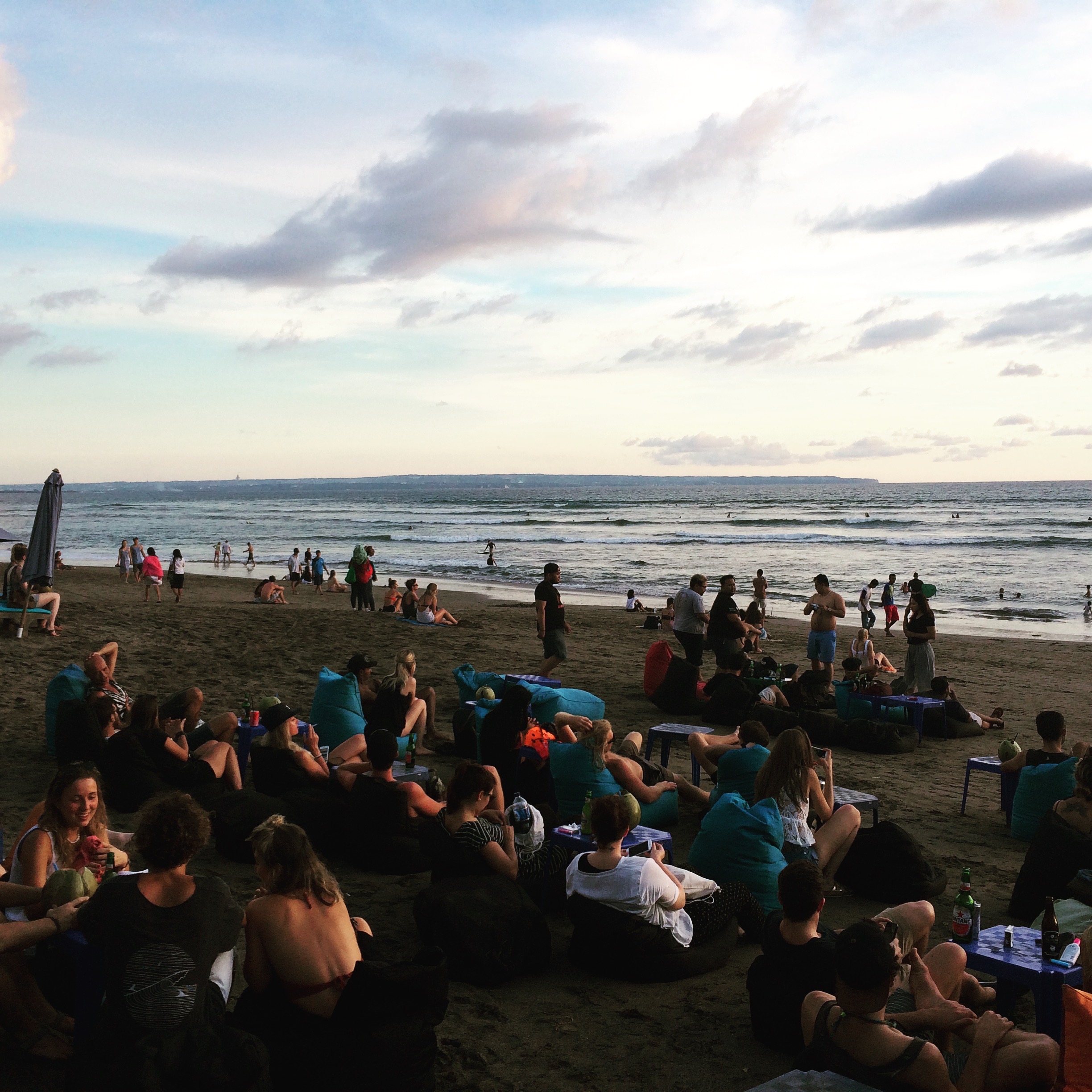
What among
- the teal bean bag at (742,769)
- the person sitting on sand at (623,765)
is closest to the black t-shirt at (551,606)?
the person sitting on sand at (623,765)

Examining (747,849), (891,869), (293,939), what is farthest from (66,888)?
(891,869)

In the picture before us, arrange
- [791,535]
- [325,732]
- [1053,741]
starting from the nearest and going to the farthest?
[1053,741] → [325,732] → [791,535]

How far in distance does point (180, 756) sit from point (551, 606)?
5667mm

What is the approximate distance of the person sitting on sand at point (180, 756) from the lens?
6320 millimetres

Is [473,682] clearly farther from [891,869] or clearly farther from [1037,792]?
[1037,792]

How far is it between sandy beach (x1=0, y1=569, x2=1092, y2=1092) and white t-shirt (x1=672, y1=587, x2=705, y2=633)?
922 millimetres

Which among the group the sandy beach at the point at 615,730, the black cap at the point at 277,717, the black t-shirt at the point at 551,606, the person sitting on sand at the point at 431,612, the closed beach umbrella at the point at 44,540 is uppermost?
the closed beach umbrella at the point at 44,540

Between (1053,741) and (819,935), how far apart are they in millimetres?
3289

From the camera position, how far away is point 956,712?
981 centimetres

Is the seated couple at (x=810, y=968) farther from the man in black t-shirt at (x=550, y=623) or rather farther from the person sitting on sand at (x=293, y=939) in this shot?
the man in black t-shirt at (x=550, y=623)

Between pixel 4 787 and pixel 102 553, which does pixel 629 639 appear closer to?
pixel 4 787

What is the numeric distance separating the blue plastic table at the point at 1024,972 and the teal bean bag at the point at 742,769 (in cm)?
206

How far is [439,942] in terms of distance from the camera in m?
4.35

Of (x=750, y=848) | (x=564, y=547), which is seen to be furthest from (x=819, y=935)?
(x=564, y=547)
